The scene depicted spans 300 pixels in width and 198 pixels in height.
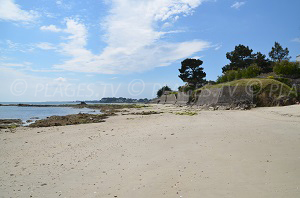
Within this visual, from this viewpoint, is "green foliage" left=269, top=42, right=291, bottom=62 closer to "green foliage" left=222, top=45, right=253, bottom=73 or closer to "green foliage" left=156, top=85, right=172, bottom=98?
"green foliage" left=222, top=45, right=253, bottom=73

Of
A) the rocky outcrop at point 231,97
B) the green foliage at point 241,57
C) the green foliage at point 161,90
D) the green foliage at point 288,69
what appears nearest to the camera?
→ the rocky outcrop at point 231,97

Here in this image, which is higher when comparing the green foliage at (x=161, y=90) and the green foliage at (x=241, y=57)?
the green foliage at (x=241, y=57)

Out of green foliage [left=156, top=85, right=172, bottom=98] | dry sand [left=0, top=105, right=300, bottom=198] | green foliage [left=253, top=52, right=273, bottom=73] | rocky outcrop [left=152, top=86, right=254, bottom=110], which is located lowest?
dry sand [left=0, top=105, right=300, bottom=198]

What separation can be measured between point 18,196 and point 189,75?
4987 cm

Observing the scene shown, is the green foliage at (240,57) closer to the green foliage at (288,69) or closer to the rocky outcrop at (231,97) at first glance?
the green foliage at (288,69)

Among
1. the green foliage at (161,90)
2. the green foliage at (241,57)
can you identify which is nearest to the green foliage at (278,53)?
the green foliage at (241,57)

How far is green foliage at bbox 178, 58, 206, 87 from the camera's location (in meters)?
50.2

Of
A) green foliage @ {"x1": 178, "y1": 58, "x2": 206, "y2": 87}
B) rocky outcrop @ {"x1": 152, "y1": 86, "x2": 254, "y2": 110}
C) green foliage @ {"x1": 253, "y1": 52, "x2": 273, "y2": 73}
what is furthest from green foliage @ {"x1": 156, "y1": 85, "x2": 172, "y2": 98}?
rocky outcrop @ {"x1": 152, "y1": 86, "x2": 254, "y2": 110}

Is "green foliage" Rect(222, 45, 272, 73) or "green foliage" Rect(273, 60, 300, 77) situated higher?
"green foliage" Rect(222, 45, 272, 73)

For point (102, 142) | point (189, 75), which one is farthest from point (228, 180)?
point (189, 75)

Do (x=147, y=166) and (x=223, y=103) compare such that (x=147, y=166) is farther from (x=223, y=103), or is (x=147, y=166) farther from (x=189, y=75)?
(x=189, y=75)

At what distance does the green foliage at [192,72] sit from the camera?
5019 centimetres

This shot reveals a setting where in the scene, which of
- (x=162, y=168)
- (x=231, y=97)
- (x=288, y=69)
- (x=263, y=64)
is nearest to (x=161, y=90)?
(x=263, y=64)

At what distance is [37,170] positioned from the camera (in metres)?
5.03
